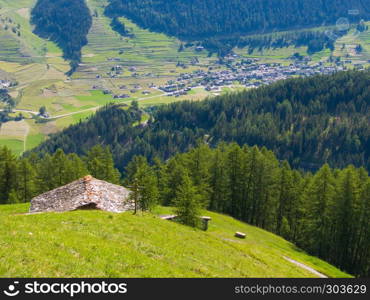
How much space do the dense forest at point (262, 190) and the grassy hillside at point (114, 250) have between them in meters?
33.1

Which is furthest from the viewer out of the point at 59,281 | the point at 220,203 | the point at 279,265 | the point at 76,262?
the point at 220,203

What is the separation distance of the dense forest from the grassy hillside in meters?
33.1

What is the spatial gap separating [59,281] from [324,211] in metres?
70.0

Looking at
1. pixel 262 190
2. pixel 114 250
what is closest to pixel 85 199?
pixel 114 250

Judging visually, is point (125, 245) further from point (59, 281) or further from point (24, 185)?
point (24, 185)

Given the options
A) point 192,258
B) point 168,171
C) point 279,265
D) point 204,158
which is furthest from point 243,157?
point 192,258

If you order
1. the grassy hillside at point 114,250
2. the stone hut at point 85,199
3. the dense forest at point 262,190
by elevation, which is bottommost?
the dense forest at point 262,190

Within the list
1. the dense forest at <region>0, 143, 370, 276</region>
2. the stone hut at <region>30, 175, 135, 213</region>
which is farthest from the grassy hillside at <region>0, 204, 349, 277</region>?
the dense forest at <region>0, 143, 370, 276</region>

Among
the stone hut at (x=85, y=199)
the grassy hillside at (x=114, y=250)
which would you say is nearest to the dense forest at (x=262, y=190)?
the stone hut at (x=85, y=199)

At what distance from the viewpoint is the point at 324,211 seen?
78.9 meters

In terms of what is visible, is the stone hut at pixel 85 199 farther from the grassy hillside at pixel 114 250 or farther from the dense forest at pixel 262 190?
the dense forest at pixel 262 190

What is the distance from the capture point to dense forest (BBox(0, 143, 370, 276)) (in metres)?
77.1

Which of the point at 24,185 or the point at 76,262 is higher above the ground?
the point at 76,262

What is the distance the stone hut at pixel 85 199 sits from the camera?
47.5m
